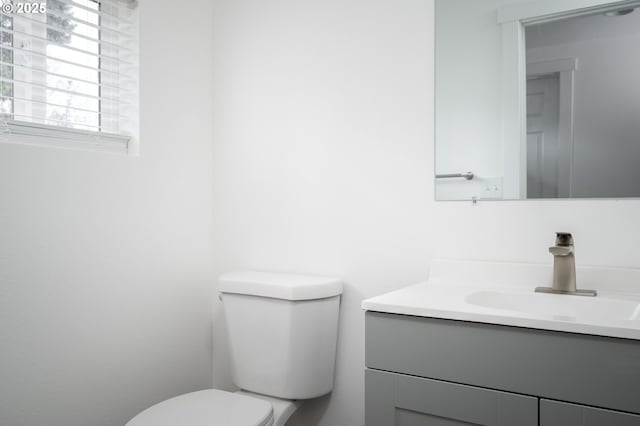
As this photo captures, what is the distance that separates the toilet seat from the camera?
131 cm

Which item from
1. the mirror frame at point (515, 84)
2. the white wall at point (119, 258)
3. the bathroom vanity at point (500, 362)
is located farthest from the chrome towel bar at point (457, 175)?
the white wall at point (119, 258)

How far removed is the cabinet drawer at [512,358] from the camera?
2.91ft

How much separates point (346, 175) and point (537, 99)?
65cm

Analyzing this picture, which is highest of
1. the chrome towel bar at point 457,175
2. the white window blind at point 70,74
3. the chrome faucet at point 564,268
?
the white window blind at point 70,74

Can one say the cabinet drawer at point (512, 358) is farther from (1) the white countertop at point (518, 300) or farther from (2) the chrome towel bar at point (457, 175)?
(2) the chrome towel bar at point (457, 175)

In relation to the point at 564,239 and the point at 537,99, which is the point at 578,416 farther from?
the point at 537,99

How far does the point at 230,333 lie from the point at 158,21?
120 centimetres

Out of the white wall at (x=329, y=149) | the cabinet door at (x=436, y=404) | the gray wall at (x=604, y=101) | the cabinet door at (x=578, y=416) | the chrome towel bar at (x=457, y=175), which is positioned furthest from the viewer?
the white wall at (x=329, y=149)

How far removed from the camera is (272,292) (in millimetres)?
1572

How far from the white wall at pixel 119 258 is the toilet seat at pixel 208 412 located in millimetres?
301

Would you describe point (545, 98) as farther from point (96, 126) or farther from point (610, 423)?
point (96, 126)

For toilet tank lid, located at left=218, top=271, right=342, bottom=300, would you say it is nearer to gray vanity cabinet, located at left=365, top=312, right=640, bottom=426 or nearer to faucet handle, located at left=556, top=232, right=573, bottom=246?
gray vanity cabinet, located at left=365, top=312, right=640, bottom=426

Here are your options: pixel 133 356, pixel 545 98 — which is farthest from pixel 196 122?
pixel 545 98

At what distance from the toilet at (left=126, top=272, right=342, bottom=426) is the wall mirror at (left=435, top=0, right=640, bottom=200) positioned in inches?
21.7
